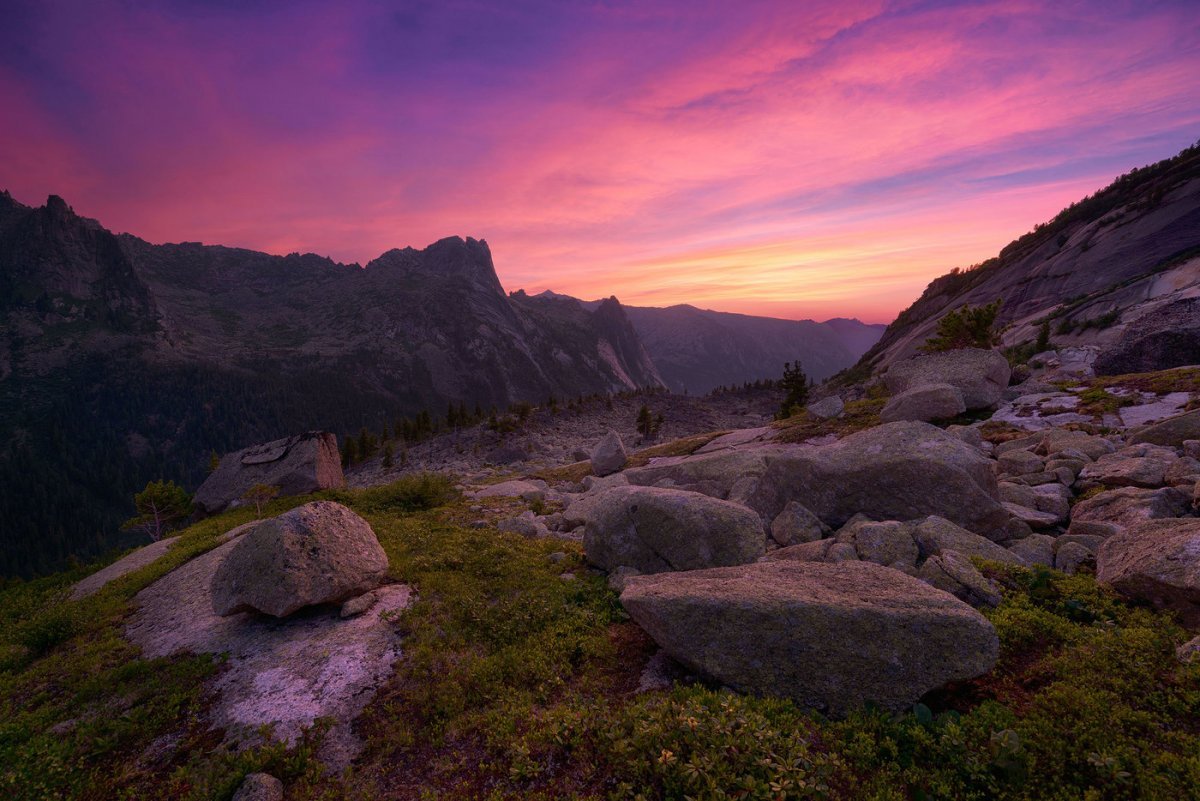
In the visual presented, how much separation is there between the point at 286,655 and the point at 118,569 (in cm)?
1355

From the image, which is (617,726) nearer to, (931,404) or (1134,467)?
(1134,467)

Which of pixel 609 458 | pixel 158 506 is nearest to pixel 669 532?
pixel 609 458

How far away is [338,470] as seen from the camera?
102 ft

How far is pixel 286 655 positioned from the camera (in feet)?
30.8

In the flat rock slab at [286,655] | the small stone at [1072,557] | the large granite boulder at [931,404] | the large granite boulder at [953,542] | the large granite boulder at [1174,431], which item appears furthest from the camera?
the large granite boulder at [931,404]

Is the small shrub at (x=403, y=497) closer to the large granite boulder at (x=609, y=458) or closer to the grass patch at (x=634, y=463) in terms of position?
the grass patch at (x=634, y=463)

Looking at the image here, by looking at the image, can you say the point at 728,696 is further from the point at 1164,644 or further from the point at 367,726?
the point at 1164,644

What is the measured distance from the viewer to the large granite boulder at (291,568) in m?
10.2

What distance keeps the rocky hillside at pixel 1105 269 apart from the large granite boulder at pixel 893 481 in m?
20.3

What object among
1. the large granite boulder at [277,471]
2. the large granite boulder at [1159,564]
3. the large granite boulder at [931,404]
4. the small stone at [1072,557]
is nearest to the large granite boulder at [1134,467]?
the small stone at [1072,557]

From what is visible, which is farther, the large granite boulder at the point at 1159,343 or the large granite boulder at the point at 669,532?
the large granite boulder at the point at 1159,343

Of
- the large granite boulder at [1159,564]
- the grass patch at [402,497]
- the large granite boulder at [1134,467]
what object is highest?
the large granite boulder at [1134,467]

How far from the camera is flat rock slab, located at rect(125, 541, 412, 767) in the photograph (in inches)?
307

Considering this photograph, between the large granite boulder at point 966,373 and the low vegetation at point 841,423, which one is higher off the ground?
the large granite boulder at point 966,373
